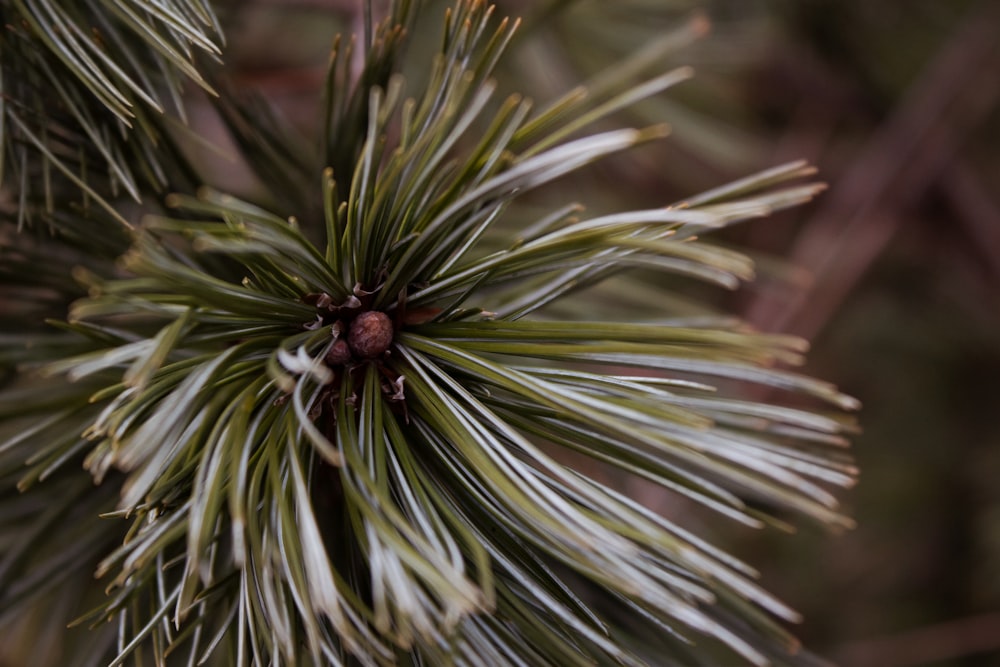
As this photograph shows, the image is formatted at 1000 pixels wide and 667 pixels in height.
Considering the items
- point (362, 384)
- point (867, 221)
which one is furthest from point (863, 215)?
point (362, 384)

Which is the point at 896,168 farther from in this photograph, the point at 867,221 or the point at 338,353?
the point at 338,353

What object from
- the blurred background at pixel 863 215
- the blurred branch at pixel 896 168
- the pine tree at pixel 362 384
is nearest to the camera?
the pine tree at pixel 362 384

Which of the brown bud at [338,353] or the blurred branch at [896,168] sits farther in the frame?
the blurred branch at [896,168]

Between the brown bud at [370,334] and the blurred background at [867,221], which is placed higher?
the blurred background at [867,221]

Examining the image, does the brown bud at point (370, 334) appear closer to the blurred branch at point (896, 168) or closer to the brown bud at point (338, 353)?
the brown bud at point (338, 353)

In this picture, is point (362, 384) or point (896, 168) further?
point (896, 168)

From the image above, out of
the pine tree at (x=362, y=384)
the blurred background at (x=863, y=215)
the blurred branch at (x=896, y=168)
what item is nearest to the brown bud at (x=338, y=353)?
the pine tree at (x=362, y=384)

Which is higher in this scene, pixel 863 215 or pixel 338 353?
pixel 863 215
